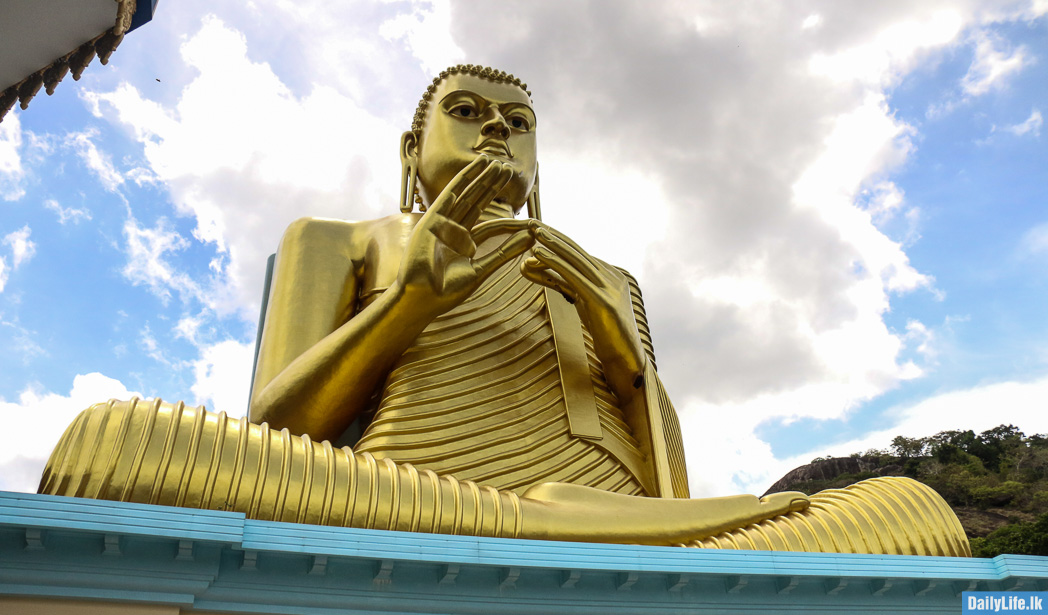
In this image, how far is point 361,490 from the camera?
3.17 meters

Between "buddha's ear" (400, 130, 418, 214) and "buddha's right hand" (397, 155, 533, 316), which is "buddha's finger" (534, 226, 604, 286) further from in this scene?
"buddha's ear" (400, 130, 418, 214)

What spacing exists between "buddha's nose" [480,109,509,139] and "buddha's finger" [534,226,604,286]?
120 centimetres

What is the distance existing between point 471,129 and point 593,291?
172cm

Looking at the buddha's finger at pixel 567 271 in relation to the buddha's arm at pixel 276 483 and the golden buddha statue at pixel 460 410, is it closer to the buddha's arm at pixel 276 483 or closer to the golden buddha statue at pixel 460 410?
the golden buddha statue at pixel 460 410

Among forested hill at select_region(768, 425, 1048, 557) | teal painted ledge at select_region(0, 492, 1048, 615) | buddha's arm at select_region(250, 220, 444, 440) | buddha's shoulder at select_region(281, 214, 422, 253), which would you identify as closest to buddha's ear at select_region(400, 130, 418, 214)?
buddha's shoulder at select_region(281, 214, 422, 253)

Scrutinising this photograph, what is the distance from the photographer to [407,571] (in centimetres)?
260

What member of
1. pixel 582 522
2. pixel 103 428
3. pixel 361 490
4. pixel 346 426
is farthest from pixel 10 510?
pixel 346 426

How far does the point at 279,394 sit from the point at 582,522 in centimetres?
176

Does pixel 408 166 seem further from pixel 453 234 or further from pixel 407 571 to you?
pixel 407 571

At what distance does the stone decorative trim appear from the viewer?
14.4 feet

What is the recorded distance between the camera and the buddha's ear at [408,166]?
588 cm

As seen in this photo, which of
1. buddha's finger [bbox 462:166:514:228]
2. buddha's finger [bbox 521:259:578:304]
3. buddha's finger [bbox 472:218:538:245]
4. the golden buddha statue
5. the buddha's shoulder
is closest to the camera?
the golden buddha statue

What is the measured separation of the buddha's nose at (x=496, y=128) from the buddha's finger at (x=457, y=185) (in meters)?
1.56

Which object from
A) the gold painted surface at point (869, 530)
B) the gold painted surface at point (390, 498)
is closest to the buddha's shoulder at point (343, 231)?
the gold painted surface at point (390, 498)
